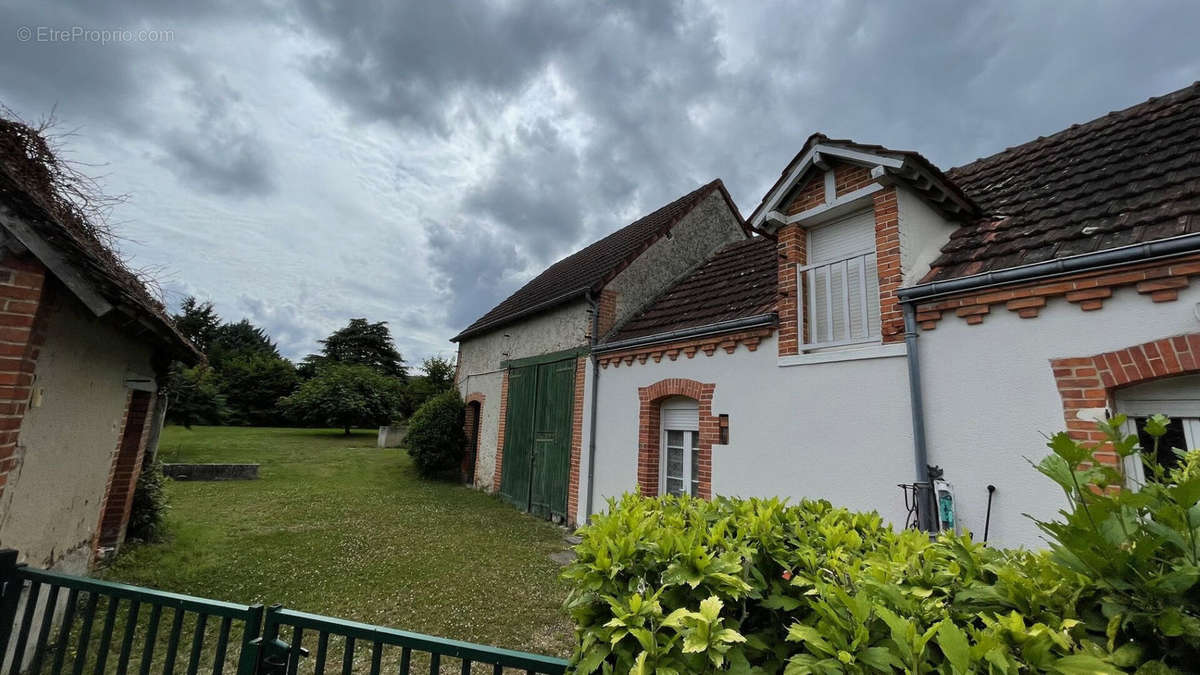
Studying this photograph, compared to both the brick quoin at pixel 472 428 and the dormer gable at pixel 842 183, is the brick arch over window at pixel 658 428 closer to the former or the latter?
the dormer gable at pixel 842 183

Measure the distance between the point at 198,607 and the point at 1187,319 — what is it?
5703 millimetres

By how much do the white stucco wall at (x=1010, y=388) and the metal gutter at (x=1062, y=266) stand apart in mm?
226

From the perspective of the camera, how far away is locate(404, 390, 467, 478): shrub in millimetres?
12562

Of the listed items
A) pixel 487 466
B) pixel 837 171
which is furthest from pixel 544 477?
pixel 837 171

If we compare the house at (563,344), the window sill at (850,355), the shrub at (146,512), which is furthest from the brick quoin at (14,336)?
the house at (563,344)

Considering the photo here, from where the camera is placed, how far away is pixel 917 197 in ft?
15.5

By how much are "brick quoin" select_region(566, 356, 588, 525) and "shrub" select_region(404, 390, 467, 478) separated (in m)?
5.51

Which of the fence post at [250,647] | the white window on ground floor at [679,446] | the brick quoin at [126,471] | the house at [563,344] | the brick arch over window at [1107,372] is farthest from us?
the house at [563,344]

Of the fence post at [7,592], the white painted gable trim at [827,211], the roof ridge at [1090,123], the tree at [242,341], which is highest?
the tree at [242,341]

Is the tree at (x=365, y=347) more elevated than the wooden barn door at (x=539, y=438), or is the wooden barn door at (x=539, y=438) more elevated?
the tree at (x=365, y=347)

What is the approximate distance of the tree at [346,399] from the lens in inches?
922

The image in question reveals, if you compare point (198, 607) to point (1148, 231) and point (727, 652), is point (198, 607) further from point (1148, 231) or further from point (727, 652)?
point (1148, 231)

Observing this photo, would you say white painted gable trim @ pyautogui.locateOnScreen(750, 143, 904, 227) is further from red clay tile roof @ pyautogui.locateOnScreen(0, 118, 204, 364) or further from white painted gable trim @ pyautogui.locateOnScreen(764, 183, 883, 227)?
red clay tile roof @ pyautogui.locateOnScreen(0, 118, 204, 364)

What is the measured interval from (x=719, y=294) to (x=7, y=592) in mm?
7180
